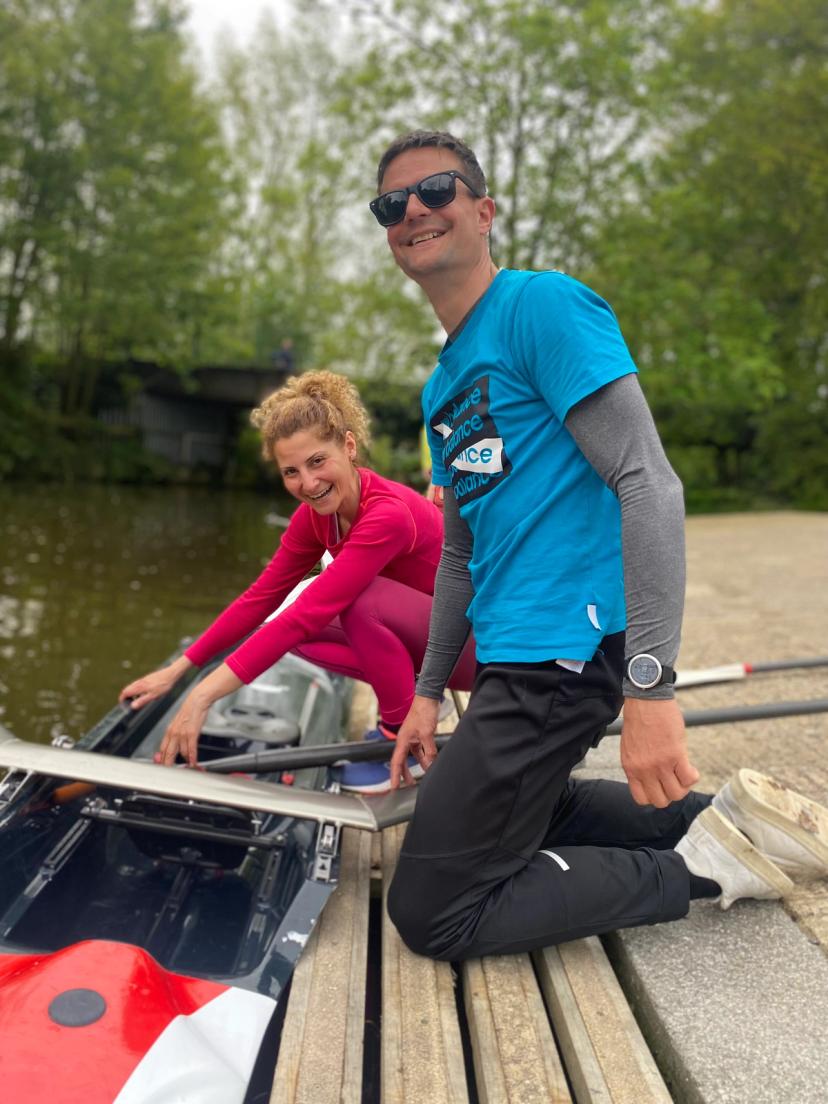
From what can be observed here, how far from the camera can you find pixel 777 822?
2.19m

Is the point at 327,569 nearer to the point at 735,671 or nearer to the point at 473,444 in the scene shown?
the point at 473,444

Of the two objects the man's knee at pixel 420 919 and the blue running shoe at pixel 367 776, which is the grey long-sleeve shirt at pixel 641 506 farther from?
the blue running shoe at pixel 367 776

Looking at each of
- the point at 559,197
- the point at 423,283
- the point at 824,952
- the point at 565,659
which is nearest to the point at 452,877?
the point at 565,659

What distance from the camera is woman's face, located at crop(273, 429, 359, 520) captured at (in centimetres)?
257

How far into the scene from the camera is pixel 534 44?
15242mm

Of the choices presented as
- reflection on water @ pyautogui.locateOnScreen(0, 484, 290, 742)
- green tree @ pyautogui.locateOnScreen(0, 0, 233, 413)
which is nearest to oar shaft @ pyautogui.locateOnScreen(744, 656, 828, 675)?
reflection on water @ pyautogui.locateOnScreen(0, 484, 290, 742)

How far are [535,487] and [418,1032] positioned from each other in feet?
3.72

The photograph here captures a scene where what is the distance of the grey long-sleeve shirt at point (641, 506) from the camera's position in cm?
168

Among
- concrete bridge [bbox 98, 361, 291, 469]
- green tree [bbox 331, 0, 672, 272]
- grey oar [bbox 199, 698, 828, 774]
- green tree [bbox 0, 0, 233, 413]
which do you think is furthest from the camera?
concrete bridge [bbox 98, 361, 291, 469]

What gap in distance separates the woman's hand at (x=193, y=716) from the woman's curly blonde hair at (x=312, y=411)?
0.63 metres

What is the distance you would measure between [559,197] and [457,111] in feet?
7.51

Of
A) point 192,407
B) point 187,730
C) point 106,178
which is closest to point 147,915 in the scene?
point 187,730

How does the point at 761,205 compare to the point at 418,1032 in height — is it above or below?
above

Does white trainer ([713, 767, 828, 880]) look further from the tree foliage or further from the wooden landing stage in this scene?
the tree foliage
